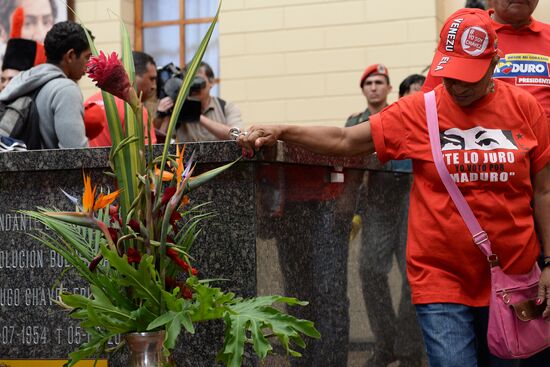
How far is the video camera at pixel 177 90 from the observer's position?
643 cm

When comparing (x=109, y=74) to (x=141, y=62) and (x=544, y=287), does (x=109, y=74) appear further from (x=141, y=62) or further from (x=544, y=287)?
(x=141, y=62)

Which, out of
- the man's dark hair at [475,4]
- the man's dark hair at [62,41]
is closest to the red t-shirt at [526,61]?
the man's dark hair at [62,41]

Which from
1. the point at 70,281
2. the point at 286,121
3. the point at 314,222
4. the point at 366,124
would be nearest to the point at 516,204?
the point at 366,124

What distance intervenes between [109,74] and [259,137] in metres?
0.92

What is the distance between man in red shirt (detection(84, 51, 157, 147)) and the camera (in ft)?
19.3

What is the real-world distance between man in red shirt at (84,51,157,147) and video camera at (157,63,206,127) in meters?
0.10

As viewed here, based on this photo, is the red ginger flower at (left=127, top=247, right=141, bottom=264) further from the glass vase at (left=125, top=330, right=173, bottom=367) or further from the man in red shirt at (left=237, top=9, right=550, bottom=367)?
the man in red shirt at (left=237, top=9, right=550, bottom=367)

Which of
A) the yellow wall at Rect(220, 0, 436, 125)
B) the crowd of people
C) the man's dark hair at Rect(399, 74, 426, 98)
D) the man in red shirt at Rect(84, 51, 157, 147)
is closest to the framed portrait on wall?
the yellow wall at Rect(220, 0, 436, 125)

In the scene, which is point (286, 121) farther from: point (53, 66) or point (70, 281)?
point (70, 281)

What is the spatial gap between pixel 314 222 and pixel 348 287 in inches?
21.9

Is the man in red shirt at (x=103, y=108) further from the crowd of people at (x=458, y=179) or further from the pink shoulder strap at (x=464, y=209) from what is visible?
the pink shoulder strap at (x=464, y=209)

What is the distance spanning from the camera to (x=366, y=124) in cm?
424

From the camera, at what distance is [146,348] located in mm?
3277

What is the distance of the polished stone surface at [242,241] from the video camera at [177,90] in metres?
1.46
